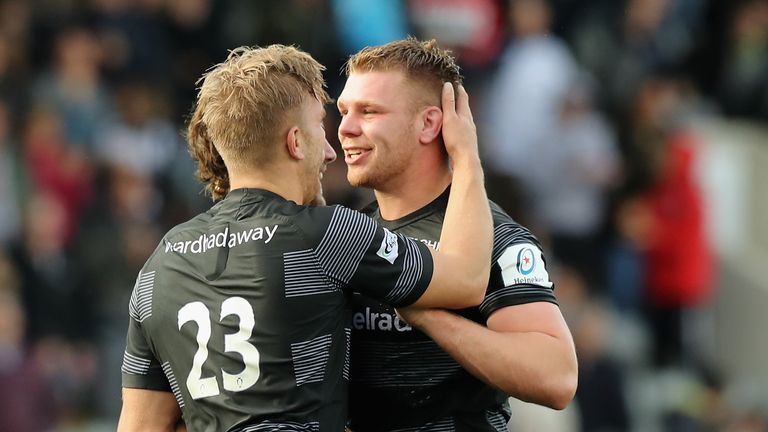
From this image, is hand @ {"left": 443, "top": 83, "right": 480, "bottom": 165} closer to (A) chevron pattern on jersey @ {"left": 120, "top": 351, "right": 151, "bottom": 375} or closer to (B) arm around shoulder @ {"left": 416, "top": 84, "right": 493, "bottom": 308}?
(B) arm around shoulder @ {"left": 416, "top": 84, "right": 493, "bottom": 308}

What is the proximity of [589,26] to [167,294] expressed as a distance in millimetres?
9134

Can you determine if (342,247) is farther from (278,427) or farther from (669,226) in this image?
(669,226)

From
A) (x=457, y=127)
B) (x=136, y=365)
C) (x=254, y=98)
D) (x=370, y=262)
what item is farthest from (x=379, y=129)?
(x=136, y=365)

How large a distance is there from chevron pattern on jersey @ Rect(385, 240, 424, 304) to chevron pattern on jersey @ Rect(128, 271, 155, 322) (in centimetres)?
81

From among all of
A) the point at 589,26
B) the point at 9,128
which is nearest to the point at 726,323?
the point at 589,26

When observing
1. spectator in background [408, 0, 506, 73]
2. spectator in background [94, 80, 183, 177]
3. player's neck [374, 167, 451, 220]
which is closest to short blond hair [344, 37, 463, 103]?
player's neck [374, 167, 451, 220]

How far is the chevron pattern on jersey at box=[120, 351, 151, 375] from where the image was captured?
16.3ft

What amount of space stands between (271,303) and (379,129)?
95 centimetres

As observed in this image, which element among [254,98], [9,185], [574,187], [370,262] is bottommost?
[574,187]

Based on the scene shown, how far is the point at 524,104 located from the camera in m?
12.0

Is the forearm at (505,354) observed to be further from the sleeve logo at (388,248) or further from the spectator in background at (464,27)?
the spectator in background at (464,27)

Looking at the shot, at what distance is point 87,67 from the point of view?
11352 mm

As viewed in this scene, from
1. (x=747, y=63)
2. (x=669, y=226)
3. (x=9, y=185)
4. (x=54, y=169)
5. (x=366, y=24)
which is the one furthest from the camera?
(x=747, y=63)

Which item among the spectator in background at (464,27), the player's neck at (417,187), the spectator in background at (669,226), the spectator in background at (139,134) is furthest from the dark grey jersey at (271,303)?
the spectator in background at (669,226)
